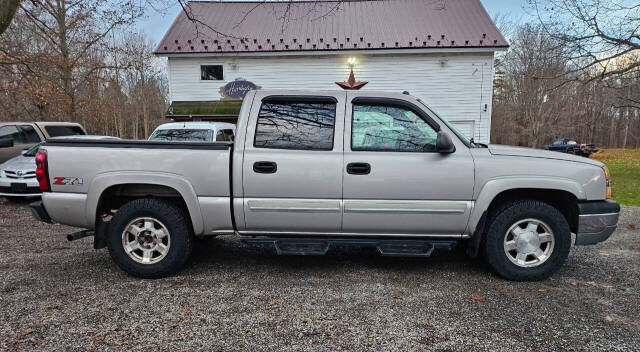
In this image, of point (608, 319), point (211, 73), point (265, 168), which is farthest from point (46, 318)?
point (211, 73)

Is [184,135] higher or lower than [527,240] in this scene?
higher

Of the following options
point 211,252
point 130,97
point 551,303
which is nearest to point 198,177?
point 211,252

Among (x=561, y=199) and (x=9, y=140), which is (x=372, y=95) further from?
(x=9, y=140)

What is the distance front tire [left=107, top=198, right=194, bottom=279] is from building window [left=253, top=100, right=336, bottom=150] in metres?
1.18

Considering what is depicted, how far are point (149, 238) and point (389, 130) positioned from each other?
8.91 feet

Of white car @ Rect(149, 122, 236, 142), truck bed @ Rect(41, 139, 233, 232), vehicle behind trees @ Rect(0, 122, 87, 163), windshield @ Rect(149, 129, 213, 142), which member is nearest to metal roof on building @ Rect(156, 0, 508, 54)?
vehicle behind trees @ Rect(0, 122, 87, 163)

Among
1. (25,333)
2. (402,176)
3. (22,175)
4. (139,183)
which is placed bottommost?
(25,333)

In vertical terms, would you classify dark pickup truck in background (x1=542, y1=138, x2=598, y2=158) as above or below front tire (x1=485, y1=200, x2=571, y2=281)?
above

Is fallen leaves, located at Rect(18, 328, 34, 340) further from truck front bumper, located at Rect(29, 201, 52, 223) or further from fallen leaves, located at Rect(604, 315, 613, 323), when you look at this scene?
fallen leaves, located at Rect(604, 315, 613, 323)

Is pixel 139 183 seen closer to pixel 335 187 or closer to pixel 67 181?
pixel 67 181

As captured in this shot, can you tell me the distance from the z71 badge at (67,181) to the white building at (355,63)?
9973 mm

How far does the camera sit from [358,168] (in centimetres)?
327

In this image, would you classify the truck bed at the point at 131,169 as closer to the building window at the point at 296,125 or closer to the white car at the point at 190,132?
the building window at the point at 296,125

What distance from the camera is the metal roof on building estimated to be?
1338cm
